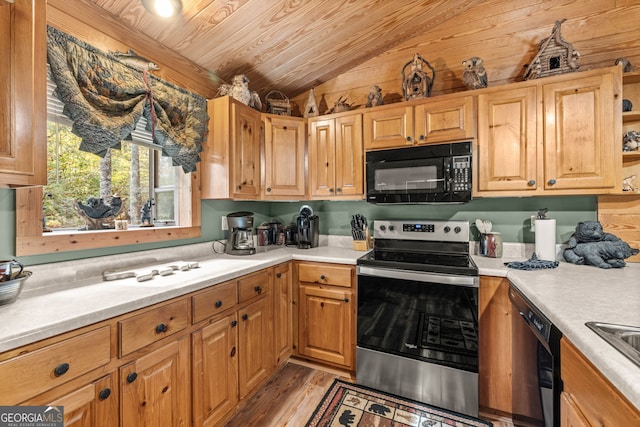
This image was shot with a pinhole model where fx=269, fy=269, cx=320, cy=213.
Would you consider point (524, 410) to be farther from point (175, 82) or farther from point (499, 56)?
point (175, 82)

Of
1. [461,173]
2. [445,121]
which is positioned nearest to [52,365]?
[461,173]

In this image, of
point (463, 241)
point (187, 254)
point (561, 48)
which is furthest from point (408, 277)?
point (561, 48)

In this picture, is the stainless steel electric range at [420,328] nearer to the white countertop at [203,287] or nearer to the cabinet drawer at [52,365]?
the white countertop at [203,287]

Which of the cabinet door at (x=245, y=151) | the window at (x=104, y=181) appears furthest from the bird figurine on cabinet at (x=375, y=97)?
the window at (x=104, y=181)

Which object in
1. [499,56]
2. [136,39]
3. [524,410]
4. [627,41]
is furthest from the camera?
[499,56]

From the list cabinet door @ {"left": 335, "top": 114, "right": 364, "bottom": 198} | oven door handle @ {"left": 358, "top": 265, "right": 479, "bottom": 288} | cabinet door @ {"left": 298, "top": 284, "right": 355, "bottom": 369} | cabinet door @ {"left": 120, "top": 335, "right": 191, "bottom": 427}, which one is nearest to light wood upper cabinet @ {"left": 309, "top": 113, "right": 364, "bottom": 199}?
cabinet door @ {"left": 335, "top": 114, "right": 364, "bottom": 198}

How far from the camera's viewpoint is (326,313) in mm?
2088

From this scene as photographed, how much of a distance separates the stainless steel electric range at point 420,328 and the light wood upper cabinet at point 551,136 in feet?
2.25

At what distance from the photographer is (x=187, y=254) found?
2.01 metres

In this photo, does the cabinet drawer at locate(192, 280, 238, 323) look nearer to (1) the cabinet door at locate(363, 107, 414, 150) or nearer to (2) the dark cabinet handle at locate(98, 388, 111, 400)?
(2) the dark cabinet handle at locate(98, 388, 111, 400)

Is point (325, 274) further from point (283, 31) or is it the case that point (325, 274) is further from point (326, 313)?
point (283, 31)

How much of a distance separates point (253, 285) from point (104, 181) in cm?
119

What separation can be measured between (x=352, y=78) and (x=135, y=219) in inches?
88.5

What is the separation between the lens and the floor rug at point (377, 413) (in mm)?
1611
